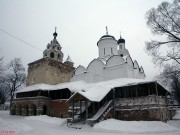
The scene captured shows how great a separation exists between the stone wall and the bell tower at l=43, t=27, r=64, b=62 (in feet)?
5.51

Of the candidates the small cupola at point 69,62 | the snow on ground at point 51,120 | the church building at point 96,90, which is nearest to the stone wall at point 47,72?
the church building at point 96,90

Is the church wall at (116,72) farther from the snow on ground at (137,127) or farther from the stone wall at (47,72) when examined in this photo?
the stone wall at (47,72)

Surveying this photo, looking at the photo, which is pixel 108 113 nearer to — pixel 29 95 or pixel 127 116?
pixel 127 116

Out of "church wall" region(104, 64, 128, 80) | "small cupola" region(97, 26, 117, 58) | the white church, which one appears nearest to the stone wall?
the white church

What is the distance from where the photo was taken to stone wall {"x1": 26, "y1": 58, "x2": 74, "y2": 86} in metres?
28.1

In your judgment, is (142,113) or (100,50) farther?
(100,50)

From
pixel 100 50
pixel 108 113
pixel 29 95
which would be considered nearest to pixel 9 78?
pixel 29 95

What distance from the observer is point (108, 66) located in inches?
913

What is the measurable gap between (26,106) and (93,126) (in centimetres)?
1606

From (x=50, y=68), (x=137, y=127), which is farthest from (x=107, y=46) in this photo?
(x=137, y=127)

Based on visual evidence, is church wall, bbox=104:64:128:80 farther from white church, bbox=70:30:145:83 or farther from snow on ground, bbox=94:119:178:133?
snow on ground, bbox=94:119:178:133

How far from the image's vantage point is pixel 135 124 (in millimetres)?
13172

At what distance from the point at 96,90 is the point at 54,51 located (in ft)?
55.5

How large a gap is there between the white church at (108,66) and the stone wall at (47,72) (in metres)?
4.70
